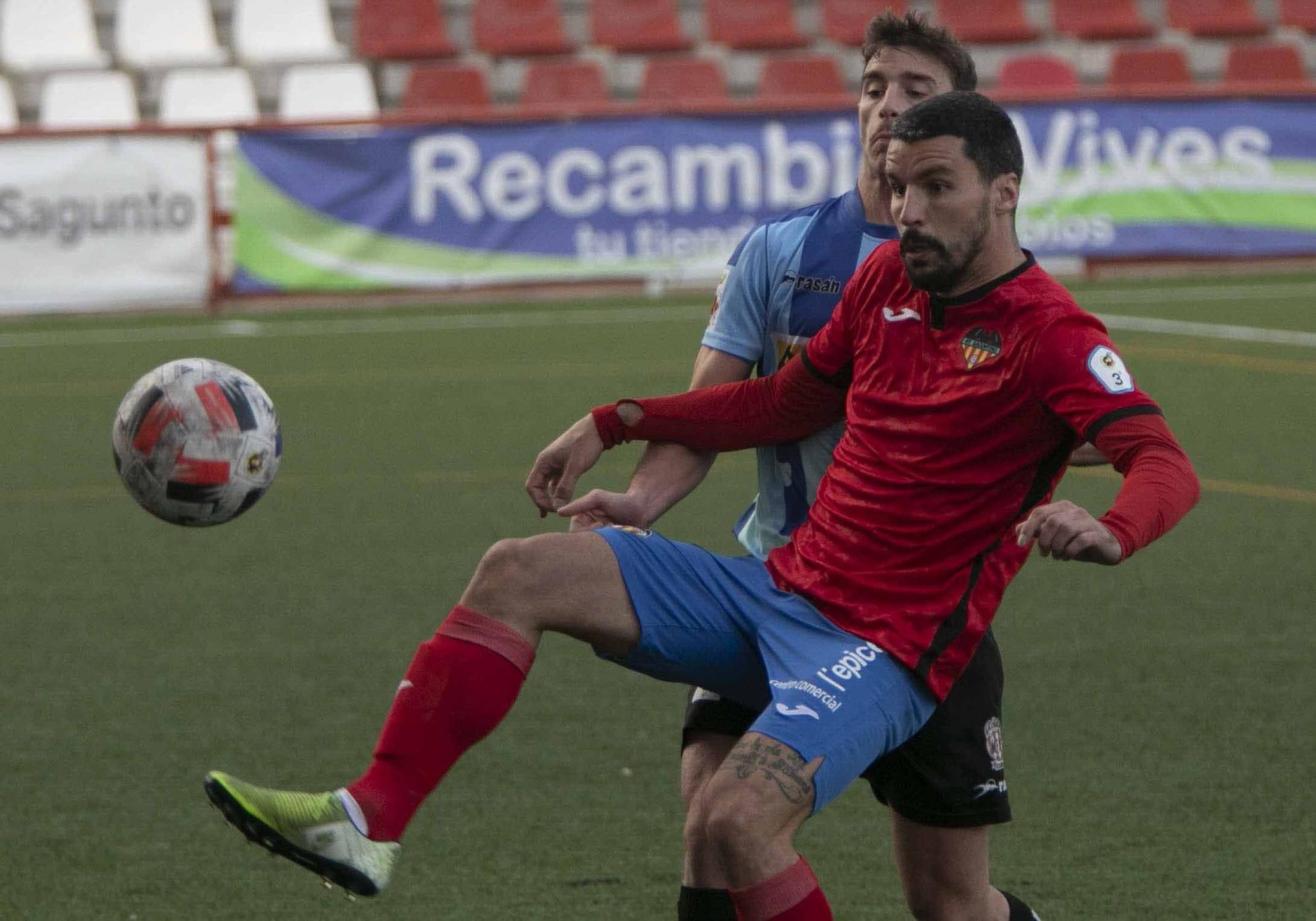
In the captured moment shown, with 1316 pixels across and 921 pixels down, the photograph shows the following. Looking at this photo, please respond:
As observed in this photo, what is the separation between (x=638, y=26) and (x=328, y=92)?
139 inches

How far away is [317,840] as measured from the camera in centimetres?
326

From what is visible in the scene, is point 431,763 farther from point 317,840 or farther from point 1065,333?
point 1065,333

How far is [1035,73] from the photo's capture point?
836 inches

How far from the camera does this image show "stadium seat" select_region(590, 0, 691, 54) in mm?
21734

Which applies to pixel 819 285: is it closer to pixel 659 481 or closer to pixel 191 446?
pixel 659 481

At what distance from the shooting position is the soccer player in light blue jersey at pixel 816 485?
3.85 meters

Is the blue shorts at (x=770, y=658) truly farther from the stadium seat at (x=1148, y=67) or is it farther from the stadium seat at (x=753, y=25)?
the stadium seat at (x=1148, y=67)

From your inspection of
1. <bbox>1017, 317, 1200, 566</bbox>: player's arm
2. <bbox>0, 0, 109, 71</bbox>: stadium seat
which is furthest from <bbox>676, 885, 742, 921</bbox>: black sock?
<bbox>0, 0, 109, 71</bbox>: stadium seat

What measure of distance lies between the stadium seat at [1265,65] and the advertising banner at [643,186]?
13.5 feet

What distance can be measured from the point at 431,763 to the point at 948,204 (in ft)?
4.23

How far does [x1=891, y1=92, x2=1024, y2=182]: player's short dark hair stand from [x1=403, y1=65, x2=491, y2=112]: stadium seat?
1764cm

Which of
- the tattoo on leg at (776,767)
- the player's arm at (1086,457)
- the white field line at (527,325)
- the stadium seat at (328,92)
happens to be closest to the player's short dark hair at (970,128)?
the player's arm at (1086,457)

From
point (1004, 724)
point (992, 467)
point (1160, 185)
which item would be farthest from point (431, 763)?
point (1160, 185)

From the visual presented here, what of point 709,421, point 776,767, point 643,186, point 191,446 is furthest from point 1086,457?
point 643,186
